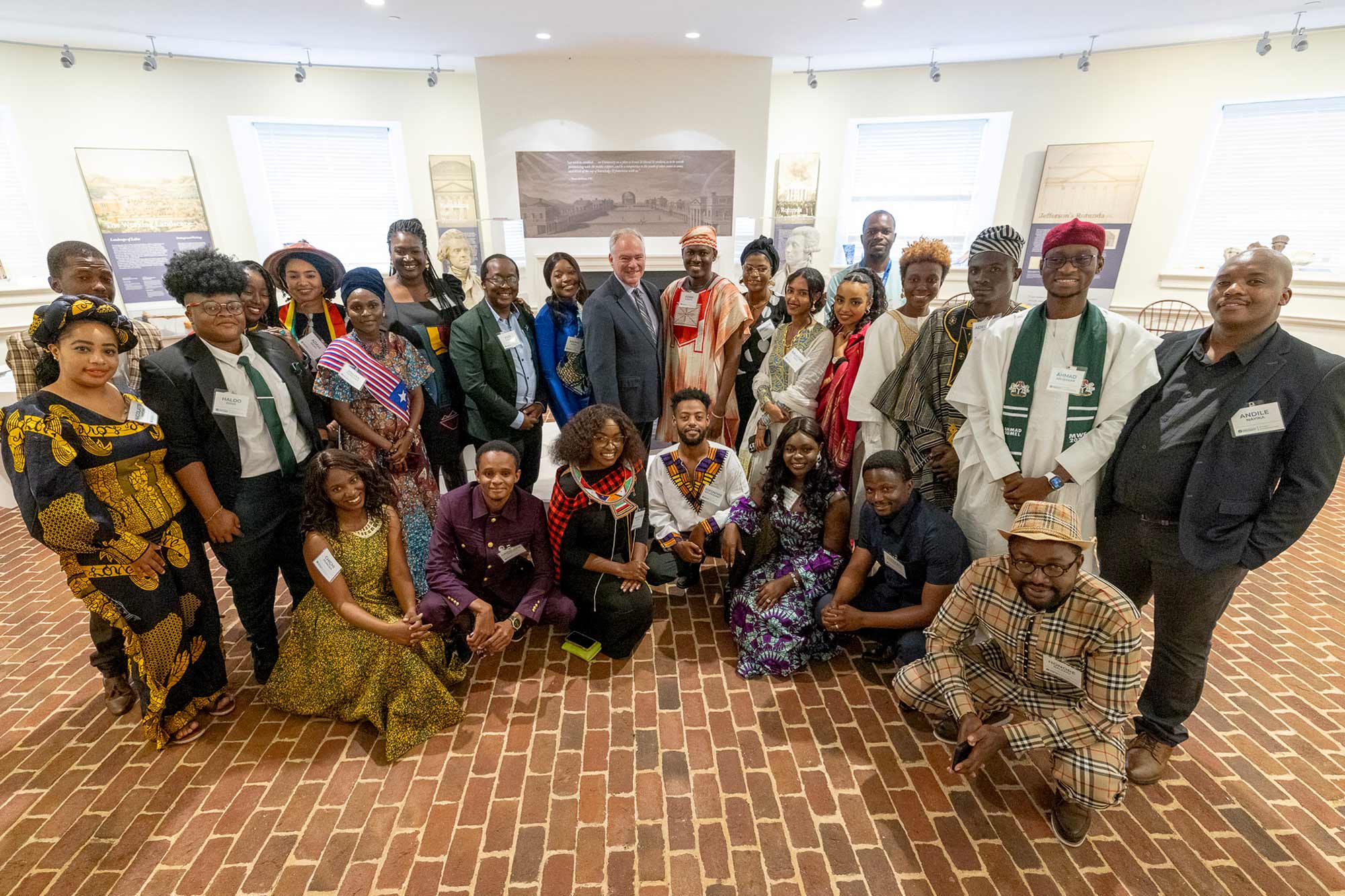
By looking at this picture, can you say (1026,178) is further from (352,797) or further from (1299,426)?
(352,797)

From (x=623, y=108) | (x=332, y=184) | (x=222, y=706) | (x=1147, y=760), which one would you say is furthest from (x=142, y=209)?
(x=1147, y=760)

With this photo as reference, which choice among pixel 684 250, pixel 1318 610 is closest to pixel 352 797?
pixel 684 250

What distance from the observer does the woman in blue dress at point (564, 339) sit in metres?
3.46

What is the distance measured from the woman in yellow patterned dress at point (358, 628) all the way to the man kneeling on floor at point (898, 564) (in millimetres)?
1907

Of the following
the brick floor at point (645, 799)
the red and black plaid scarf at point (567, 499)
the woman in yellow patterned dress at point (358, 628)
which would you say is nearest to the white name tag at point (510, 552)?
the red and black plaid scarf at point (567, 499)

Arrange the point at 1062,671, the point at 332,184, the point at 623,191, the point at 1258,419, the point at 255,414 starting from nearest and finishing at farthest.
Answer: the point at 1258,419 → the point at 1062,671 → the point at 255,414 → the point at 623,191 → the point at 332,184

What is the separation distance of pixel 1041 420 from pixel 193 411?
11.1ft

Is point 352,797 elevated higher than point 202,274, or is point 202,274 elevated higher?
point 202,274

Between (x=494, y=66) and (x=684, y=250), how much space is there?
4602 millimetres

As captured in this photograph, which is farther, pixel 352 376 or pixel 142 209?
pixel 142 209

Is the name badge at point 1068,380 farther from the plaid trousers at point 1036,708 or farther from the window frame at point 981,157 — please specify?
the window frame at point 981,157

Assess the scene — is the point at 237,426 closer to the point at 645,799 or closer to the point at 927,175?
the point at 645,799

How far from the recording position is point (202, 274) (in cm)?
217

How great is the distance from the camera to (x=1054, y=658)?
202 centimetres
